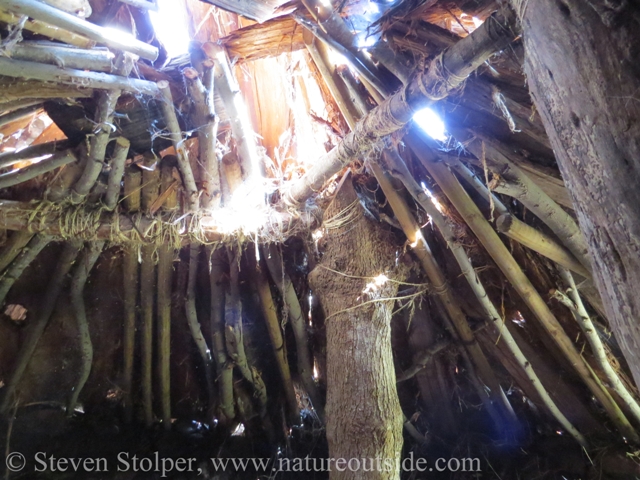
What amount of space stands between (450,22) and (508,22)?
0.70 m

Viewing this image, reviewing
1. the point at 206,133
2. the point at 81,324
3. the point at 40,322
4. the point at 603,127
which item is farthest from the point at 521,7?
the point at 40,322

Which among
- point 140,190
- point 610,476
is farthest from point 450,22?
point 610,476

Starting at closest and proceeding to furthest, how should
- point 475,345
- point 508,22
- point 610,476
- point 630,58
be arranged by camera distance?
point 630,58, point 508,22, point 610,476, point 475,345

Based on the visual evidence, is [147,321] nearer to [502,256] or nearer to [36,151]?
[36,151]

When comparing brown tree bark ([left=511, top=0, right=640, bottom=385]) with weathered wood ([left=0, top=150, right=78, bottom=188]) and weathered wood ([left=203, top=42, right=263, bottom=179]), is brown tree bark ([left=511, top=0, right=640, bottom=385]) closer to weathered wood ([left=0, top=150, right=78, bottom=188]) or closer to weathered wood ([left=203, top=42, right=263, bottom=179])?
weathered wood ([left=203, top=42, right=263, bottom=179])

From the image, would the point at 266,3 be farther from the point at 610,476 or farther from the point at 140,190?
the point at 610,476

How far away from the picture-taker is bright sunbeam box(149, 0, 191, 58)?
5.87ft

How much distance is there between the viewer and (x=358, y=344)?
1993 millimetres

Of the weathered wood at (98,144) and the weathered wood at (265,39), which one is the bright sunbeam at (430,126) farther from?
the weathered wood at (98,144)

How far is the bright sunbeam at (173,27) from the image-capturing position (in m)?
1.79

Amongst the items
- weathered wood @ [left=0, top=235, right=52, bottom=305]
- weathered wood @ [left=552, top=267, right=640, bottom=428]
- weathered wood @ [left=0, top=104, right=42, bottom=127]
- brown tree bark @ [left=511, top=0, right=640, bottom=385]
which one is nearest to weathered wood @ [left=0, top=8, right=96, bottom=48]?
weathered wood @ [left=0, top=104, right=42, bottom=127]

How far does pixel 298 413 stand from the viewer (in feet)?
10.3

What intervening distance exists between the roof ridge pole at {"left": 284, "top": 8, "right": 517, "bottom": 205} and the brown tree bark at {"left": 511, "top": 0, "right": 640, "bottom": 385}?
0.95ft

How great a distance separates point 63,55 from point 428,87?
1383 millimetres
